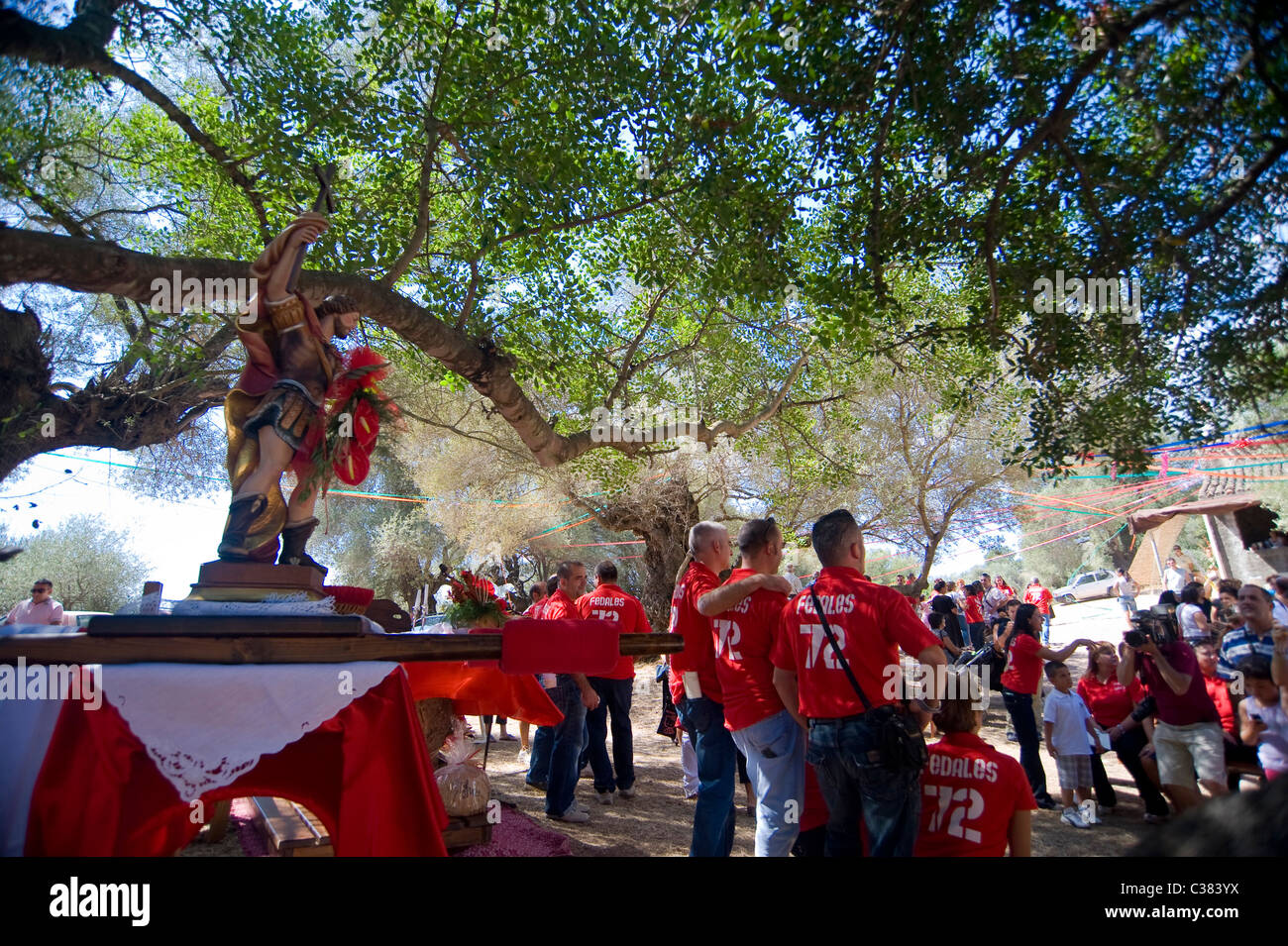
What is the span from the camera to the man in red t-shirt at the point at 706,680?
14.3ft

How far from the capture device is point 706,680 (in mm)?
4762

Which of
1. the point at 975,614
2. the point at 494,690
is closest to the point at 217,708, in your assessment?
the point at 494,690

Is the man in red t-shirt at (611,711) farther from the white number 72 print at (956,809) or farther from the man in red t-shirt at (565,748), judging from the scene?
the white number 72 print at (956,809)

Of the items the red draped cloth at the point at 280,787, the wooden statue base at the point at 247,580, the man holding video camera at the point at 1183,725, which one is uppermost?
the wooden statue base at the point at 247,580

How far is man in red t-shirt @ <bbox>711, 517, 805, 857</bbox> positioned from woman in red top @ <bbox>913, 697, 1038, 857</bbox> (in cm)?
76

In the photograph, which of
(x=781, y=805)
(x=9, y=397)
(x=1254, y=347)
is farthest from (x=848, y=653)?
(x=9, y=397)

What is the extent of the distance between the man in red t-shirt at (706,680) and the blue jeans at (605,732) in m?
2.63

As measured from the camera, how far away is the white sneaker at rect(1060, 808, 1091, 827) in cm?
695

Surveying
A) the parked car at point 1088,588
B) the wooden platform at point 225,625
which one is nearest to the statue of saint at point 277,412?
the wooden platform at point 225,625

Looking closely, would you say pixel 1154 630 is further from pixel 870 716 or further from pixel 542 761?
pixel 542 761

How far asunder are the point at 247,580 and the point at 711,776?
272 centimetres

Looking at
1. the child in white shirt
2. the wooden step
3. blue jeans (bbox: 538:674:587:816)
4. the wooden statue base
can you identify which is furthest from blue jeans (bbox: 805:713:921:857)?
blue jeans (bbox: 538:674:587:816)

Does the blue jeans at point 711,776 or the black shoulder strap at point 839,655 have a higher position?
the black shoulder strap at point 839,655
